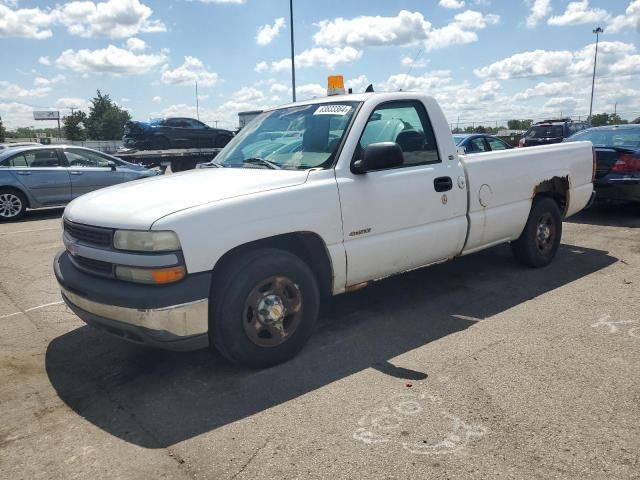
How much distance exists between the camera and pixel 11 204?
441 inches

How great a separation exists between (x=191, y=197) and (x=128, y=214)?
40 cm

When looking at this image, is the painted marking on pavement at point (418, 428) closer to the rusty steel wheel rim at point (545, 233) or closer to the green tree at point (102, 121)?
the rusty steel wheel rim at point (545, 233)

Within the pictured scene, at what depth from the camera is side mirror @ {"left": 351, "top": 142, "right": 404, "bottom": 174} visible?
391 centimetres

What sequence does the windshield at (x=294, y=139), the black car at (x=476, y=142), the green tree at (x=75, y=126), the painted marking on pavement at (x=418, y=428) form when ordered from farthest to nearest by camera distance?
the green tree at (x=75, y=126) → the black car at (x=476, y=142) → the windshield at (x=294, y=139) → the painted marking on pavement at (x=418, y=428)

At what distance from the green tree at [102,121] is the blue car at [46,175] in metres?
54.5

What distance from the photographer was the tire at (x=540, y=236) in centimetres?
588

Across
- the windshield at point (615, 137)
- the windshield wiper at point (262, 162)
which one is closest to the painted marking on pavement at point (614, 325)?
the windshield wiper at point (262, 162)

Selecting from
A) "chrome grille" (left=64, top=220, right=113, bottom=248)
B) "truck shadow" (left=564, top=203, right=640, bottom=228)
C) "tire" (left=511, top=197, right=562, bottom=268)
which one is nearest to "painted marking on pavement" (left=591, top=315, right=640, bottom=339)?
"tire" (left=511, top=197, right=562, bottom=268)

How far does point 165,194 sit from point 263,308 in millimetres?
1021

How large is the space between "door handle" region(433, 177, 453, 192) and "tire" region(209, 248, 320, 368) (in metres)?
1.47

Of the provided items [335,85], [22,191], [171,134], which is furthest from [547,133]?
[22,191]

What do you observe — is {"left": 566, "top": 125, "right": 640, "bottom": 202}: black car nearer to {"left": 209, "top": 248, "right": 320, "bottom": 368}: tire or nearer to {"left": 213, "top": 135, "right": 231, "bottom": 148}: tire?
{"left": 209, "top": 248, "right": 320, "bottom": 368}: tire

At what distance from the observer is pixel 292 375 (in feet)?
12.0

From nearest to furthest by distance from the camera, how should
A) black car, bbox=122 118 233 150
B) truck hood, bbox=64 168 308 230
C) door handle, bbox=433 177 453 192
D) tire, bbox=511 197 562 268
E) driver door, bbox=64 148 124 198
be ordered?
1. truck hood, bbox=64 168 308 230
2. door handle, bbox=433 177 453 192
3. tire, bbox=511 197 562 268
4. driver door, bbox=64 148 124 198
5. black car, bbox=122 118 233 150
